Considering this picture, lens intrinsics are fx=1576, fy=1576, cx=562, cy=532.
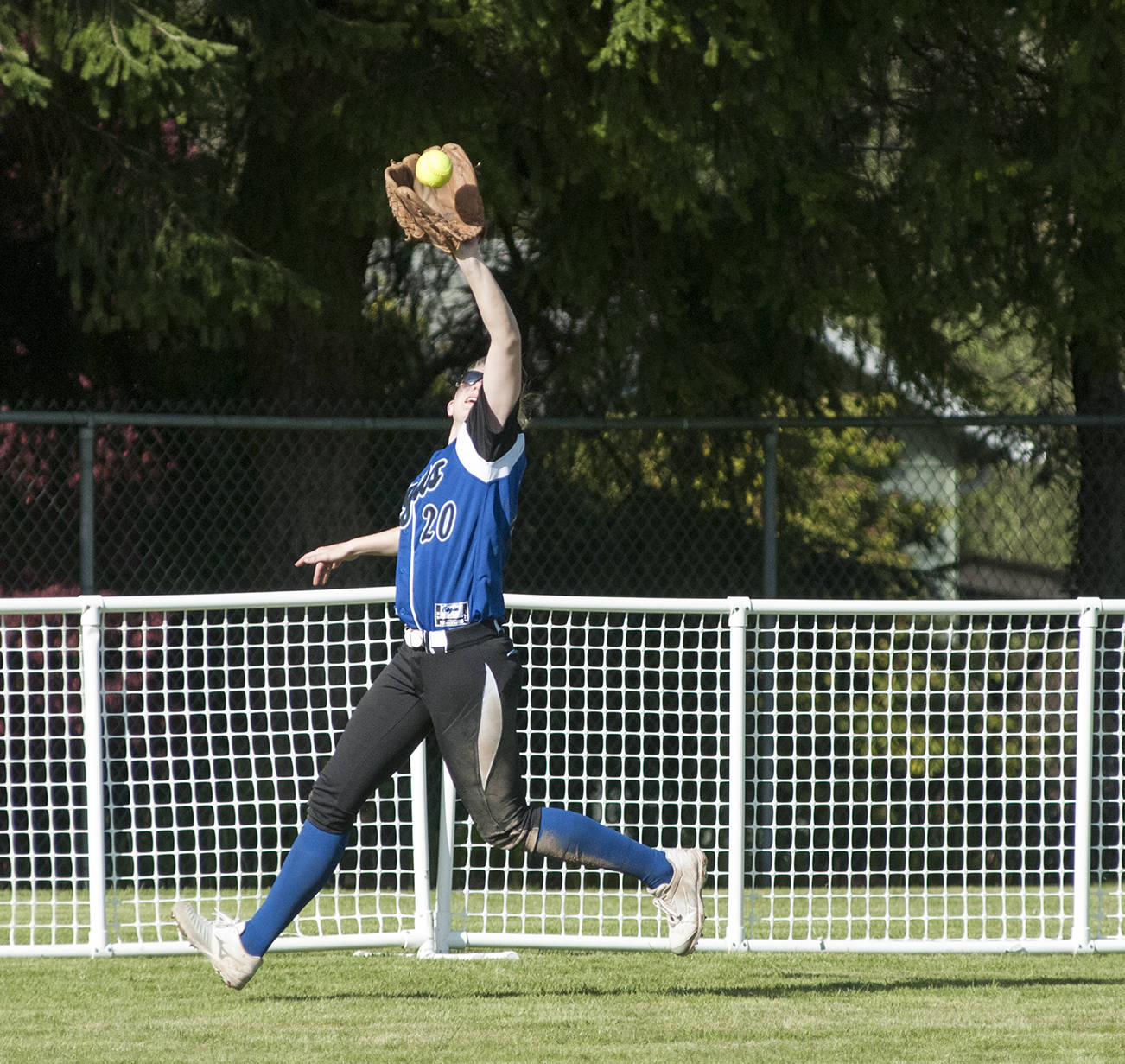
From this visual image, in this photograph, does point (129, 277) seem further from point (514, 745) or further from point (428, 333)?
point (514, 745)

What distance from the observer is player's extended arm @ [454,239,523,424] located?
471cm

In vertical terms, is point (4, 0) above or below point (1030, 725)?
above

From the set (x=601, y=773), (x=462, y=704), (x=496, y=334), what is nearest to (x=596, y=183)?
(x=601, y=773)

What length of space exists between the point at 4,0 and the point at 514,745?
4244 mm

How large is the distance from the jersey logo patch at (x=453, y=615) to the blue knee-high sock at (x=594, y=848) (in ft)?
2.24

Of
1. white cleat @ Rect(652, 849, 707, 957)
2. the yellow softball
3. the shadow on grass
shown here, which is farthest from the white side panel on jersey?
the shadow on grass

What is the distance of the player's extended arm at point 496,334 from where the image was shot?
471cm

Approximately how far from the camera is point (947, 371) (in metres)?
9.63

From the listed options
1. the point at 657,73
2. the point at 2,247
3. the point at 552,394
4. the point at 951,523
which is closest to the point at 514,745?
the point at 657,73

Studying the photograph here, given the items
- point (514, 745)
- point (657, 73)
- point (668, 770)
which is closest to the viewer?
point (514, 745)

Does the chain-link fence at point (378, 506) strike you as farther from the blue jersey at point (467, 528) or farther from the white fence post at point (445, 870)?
the blue jersey at point (467, 528)

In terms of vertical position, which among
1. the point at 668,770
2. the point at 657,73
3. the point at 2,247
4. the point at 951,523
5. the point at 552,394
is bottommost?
the point at 668,770

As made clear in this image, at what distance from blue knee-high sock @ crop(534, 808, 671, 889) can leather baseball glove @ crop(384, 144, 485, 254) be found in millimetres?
1841

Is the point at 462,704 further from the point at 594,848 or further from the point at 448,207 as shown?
the point at 448,207
